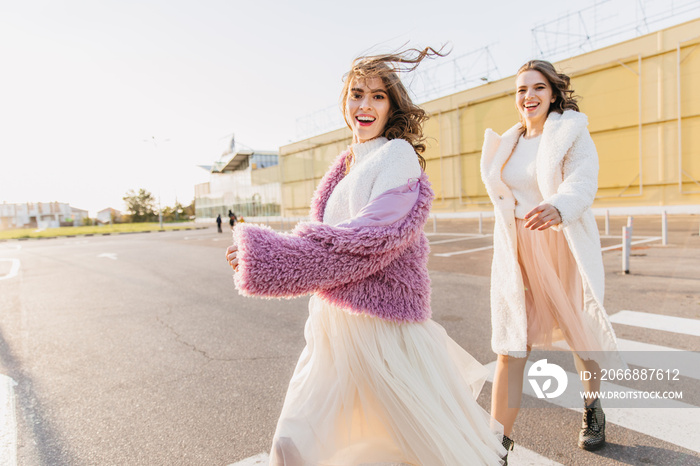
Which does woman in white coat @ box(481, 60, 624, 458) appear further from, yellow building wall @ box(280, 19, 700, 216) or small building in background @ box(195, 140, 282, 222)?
small building in background @ box(195, 140, 282, 222)

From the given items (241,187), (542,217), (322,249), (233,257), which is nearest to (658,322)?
(542,217)

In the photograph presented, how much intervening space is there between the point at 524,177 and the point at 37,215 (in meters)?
107

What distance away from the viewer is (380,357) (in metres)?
1.41

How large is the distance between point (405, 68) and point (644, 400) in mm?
2789

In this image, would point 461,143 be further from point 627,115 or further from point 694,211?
point 694,211

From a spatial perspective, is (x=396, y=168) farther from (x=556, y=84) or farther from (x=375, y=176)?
(x=556, y=84)

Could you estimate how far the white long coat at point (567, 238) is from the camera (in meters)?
2.12

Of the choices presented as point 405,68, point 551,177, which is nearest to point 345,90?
point 405,68

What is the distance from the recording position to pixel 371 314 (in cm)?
143

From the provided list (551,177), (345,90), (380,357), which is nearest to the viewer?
(380,357)

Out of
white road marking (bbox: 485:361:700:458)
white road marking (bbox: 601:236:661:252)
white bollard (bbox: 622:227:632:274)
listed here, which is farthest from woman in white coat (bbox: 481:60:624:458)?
white road marking (bbox: 601:236:661:252)

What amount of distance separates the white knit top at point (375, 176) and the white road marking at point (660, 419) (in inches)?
66.4

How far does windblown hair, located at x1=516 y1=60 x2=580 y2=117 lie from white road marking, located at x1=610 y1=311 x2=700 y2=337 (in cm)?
320

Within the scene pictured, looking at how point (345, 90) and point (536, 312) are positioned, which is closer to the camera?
point (345, 90)
